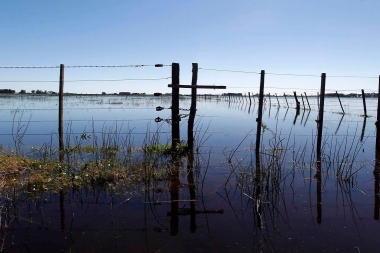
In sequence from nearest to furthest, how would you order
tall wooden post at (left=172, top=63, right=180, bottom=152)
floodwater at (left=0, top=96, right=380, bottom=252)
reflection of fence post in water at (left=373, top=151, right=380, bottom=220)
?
floodwater at (left=0, top=96, right=380, bottom=252) → reflection of fence post in water at (left=373, top=151, right=380, bottom=220) → tall wooden post at (left=172, top=63, right=180, bottom=152)

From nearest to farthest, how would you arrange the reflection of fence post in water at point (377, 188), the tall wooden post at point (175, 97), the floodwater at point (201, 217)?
the floodwater at point (201, 217), the reflection of fence post in water at point (377, 188), the tall wooden post at point (175, 97)

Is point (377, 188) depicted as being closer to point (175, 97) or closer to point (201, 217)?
point (201, 217)

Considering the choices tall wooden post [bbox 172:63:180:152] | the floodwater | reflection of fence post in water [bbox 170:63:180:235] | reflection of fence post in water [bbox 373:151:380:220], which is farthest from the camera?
tall wooden post [bbox 172:63:180:152]

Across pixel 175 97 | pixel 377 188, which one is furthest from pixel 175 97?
pixel 377 188

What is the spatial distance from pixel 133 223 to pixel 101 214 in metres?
0.63

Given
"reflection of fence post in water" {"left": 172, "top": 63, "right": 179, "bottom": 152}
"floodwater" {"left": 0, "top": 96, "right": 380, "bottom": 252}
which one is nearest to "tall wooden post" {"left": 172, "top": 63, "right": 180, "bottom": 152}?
"reflection of fence post in water" {"left": 172, "top": 63, "right": 179, "bottom": 152}

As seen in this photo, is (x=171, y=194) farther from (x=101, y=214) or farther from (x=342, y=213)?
(x=342, y=213)

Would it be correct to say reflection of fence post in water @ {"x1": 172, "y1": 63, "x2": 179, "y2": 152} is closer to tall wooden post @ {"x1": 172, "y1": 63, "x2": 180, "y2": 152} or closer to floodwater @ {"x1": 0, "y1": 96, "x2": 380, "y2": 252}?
tall wooden post @ {"x1": 172, "y1": 63, "x2": 180, "y2": 152}

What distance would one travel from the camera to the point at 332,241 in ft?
13.1

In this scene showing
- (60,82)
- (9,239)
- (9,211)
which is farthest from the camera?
(60,82)

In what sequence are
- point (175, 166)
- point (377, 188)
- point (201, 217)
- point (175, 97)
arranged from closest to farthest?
point (201, 217) < point (377, 188) < point (175, 166) < point (175, 97)

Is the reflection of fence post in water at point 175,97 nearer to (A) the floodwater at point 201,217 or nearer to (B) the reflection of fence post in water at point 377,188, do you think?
(A) the floodwater at point 201,217

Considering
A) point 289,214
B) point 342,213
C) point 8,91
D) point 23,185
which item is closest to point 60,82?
point 23,185

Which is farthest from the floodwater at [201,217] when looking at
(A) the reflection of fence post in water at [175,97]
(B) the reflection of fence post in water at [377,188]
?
(A) the reflection of fence post in water at [175,97]
